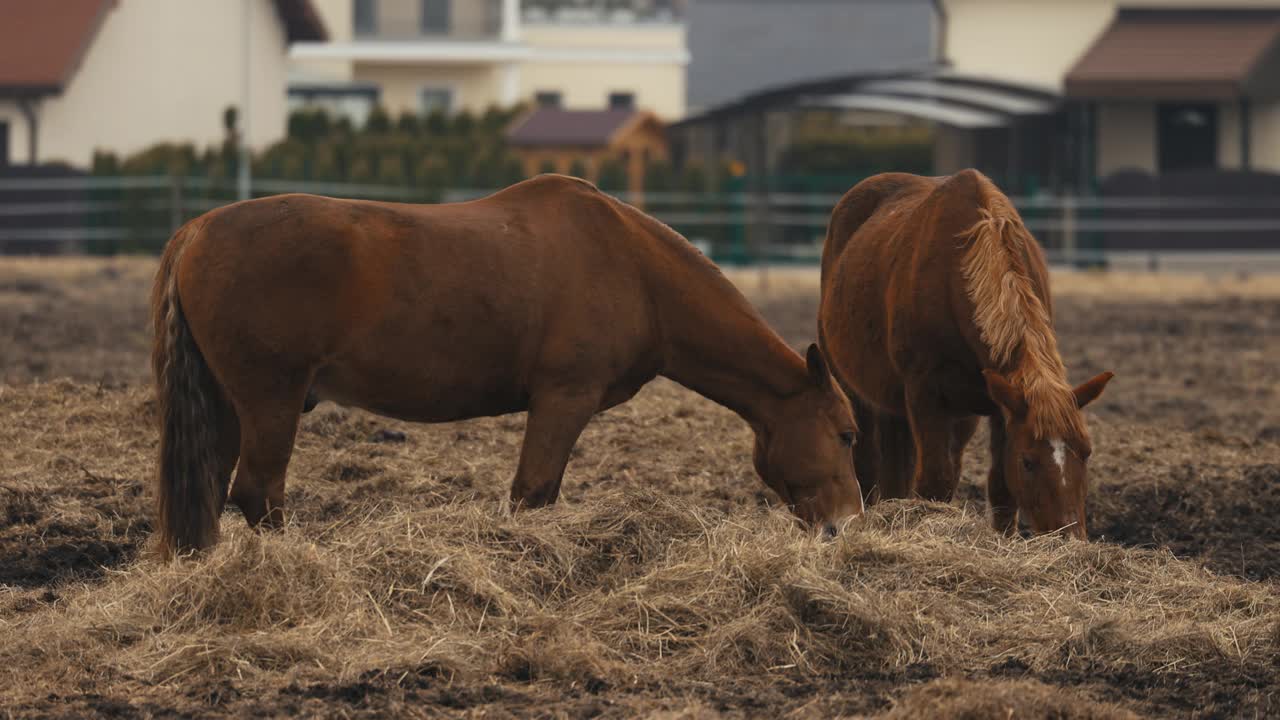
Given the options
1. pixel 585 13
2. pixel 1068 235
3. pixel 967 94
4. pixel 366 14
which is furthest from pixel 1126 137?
pixel 366 14

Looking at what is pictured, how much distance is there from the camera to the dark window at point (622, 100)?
5000 centimetres

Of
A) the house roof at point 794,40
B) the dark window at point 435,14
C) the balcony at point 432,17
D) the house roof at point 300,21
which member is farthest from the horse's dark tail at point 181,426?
the house roof at point 794,40

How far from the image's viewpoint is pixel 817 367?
246 inches

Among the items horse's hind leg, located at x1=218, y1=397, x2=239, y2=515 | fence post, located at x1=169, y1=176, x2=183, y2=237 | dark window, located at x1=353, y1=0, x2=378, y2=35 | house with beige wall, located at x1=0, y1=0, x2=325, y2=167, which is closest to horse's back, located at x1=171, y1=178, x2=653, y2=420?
horse's hind leg, located at x1=218, y1=397, x2=239, y2=515

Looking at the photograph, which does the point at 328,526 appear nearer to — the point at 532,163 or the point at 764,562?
the point at 764,562

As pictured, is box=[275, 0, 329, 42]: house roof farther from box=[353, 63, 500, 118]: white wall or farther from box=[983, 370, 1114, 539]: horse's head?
box=[983, 370, 1114, 539]: horse's head

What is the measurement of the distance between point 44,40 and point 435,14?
21.8 meters

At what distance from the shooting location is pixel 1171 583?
231 inches

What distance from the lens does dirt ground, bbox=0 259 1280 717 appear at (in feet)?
15.5

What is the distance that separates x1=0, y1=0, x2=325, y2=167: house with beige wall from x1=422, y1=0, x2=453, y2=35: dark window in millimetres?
15040

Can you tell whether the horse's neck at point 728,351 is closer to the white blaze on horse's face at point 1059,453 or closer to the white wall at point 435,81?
the white blaze on horse's face at point 1059,453

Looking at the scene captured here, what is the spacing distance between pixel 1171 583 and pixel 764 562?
1.45 m

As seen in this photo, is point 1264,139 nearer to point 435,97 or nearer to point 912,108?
point 912,108

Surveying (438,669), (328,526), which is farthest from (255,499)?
(438,669)
